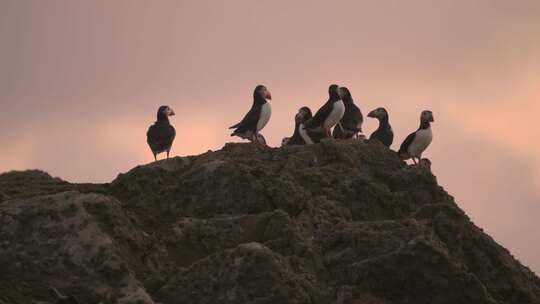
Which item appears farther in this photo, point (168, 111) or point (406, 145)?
point (168, 111)

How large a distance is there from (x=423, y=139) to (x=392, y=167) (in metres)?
8.53

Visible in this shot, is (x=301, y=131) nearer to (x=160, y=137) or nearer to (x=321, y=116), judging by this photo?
(x=321, y=116)

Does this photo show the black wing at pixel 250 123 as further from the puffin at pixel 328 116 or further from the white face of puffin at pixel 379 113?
the white face of puffin at pixel 379 113

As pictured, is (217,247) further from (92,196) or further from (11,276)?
(11,276)

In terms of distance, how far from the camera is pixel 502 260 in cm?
1551

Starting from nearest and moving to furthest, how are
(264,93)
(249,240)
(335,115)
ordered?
(249,240)
(335,115)
(264,93)

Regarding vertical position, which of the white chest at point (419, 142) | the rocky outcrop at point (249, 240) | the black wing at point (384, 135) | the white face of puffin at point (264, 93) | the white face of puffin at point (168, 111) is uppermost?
the white face of puffin at point (168, 111)

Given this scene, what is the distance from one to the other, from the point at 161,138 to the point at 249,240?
13.1 m

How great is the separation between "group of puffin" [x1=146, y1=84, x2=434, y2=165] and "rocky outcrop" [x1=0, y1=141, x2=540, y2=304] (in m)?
7.69

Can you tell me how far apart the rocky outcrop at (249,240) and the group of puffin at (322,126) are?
7.69 m

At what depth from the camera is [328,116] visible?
25.9 metres

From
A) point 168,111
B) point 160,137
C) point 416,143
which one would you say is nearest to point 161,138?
point 160,137

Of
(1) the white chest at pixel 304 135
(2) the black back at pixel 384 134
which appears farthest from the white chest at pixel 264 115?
(2) the black back at pixel 384 134

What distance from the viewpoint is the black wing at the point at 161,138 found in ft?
90.3
